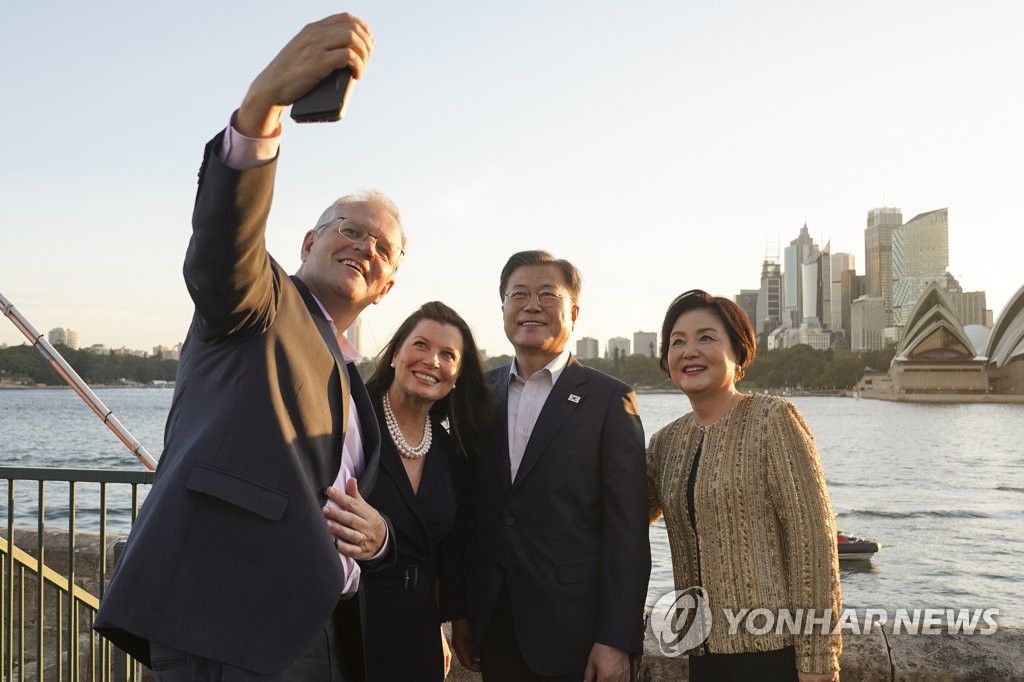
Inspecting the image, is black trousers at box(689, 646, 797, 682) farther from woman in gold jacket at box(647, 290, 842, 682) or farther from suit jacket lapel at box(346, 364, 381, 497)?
suit jacket lapel at box(346, 364, 381, 497)

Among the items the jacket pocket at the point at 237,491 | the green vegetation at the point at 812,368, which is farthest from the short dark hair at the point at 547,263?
the green vegetation at the point at 812,368

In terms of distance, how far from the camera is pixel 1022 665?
2691mm

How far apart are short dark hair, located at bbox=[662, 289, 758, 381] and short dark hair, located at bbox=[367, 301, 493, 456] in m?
0.68

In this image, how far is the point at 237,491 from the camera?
1442 mm

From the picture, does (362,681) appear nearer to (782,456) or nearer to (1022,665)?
(782,456)

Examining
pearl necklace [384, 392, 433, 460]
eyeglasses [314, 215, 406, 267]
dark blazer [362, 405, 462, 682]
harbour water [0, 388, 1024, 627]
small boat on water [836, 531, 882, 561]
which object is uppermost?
eyeglasses [314, 215, 406, 267]

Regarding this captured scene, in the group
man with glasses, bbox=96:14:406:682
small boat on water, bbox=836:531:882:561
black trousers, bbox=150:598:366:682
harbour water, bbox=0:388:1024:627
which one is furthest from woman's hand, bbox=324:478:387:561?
small boat on water, bbox=836:531:882:561

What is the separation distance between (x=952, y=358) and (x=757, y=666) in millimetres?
85599

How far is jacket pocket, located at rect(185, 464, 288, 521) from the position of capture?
1.42 metres

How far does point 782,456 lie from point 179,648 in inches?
67.3

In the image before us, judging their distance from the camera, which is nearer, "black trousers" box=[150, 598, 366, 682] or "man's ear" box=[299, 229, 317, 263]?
"black trousers" box=[150, 598, 366, 682]

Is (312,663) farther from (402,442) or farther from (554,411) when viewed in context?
(554,411)

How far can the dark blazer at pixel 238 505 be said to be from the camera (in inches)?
55.7

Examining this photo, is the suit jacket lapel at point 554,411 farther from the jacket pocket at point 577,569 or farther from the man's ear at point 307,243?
the man's ear at point 307,243
